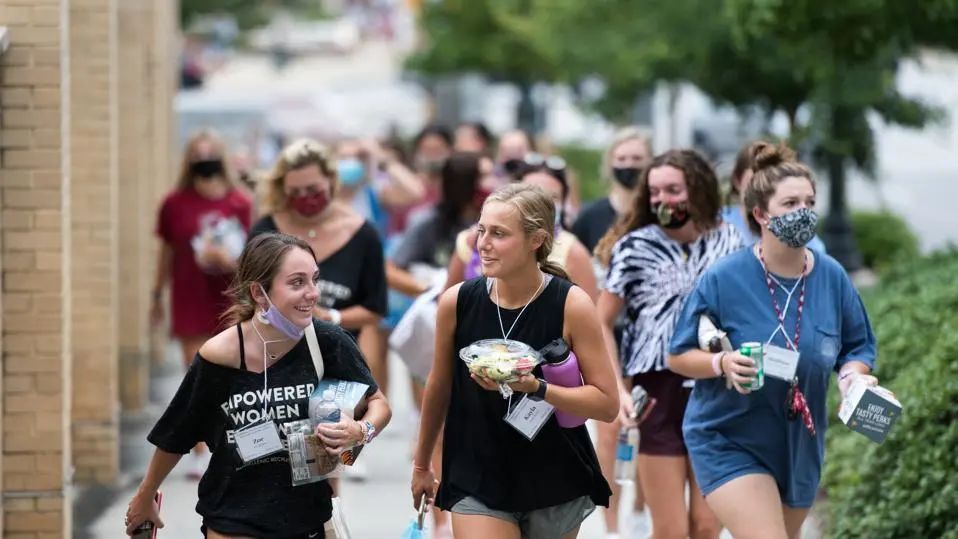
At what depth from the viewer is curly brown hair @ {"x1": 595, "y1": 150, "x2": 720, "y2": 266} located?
7.42 metres

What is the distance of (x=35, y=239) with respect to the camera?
820 centimetres

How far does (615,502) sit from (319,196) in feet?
6.45

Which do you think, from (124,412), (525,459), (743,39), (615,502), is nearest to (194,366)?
(525,459)

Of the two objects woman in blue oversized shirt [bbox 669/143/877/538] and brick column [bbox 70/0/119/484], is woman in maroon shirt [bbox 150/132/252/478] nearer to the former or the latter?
brick column [bbox 70/0/119/484]

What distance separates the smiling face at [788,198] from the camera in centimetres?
634

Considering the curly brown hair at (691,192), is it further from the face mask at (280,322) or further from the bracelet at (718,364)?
the face mask at (280,322)

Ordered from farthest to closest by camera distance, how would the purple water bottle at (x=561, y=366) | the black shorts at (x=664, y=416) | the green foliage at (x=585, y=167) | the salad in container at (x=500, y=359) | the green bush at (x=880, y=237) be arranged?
1. the green foliage at (x=585, y=167)
2. the green bush at (x=880, y=237)
3. the black shorts at (x=664, y=416)
4. the purple water bottle at (x=561, y=366)
5. the salad in container at (x=500, y=359)

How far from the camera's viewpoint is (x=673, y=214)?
24.3 ft

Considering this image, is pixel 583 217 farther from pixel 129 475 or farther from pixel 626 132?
pixel 129 475

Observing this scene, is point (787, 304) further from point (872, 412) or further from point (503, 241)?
→ point (503, 241)

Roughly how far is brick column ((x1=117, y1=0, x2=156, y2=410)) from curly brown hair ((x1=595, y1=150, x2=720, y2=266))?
20.3 ft

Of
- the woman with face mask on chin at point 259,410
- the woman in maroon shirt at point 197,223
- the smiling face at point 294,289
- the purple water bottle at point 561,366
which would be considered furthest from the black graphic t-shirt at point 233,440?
the woman in maroon shirt at point 197,223

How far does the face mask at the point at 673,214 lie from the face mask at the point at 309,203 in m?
1.76

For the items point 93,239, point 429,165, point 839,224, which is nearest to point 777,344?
point 93,239
